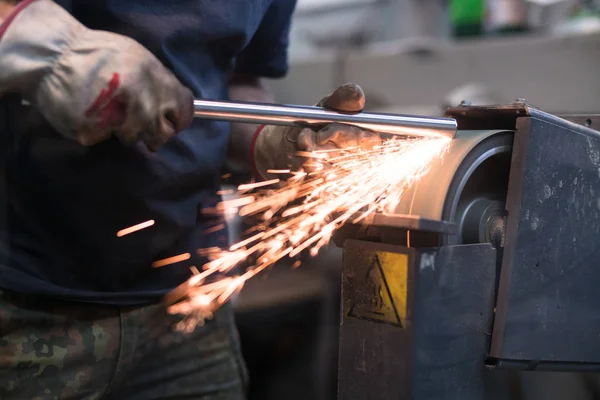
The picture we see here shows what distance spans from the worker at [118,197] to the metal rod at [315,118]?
2 cm

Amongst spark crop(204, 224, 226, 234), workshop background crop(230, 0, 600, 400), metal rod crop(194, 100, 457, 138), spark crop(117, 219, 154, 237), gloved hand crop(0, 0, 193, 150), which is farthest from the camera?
workshop background crop(230, 0, 600, 400)

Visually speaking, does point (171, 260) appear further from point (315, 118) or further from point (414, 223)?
point (414, 223)

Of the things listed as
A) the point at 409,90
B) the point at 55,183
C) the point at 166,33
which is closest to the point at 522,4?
the point at 409,90

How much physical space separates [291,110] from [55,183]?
374 millimetres

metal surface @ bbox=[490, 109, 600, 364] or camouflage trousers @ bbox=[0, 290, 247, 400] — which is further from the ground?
metal surface @ bbox=[490, 109, 600, 364]

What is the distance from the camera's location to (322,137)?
3.20 feet

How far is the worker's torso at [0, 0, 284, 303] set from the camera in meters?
0.98

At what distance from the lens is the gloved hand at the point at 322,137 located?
946 millimetres

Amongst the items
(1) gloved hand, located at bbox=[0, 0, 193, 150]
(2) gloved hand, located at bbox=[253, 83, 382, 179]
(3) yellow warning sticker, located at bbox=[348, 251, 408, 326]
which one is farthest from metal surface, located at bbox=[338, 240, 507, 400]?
(1) gloved hand, located at bbox=[0, 0, 193, 150]

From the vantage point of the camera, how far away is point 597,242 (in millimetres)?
999

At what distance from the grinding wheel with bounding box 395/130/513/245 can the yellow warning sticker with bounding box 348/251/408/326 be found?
73 mm

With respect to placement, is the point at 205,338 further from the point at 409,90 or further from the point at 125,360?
the point at 409,90

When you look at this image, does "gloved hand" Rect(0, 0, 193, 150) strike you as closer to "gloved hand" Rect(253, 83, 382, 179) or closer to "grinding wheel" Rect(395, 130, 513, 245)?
"gloved hand" Rect(253, 83, 382, 179)

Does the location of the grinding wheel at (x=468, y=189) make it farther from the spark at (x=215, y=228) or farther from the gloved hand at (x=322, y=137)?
the spark at (x=215, y=228)
